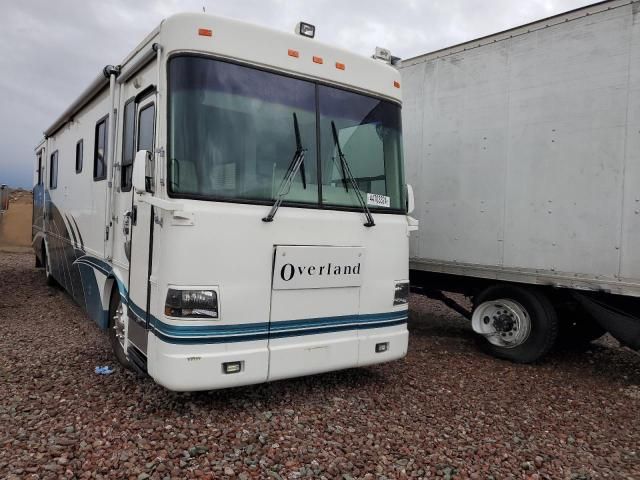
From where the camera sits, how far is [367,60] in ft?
14.2

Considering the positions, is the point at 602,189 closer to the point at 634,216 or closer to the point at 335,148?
the point at 634,216

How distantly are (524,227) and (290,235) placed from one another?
2716mm

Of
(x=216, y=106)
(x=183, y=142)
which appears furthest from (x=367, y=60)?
(x=183, y=142)

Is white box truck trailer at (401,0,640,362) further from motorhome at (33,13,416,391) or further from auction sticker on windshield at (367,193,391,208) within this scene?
auction sticker on windshield at (367,193,391,208)

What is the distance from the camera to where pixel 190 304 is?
338 cm

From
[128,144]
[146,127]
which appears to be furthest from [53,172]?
[146,127]

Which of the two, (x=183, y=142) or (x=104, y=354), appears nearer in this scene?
(x=183, y=142)

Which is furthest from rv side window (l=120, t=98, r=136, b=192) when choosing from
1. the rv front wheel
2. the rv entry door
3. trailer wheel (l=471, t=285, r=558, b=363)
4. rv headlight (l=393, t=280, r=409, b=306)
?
the rv front wheel

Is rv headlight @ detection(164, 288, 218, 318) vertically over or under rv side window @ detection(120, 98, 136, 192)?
under

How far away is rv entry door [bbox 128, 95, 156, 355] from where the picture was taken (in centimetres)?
369

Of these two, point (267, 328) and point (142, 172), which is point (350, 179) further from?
point (142, 172)

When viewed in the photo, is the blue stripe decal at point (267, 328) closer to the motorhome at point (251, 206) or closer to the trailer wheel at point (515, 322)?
the motorhome at point (251, 206)

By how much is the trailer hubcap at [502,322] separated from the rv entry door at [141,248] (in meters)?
3.70

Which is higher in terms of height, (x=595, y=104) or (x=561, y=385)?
(x=595, y=104)
